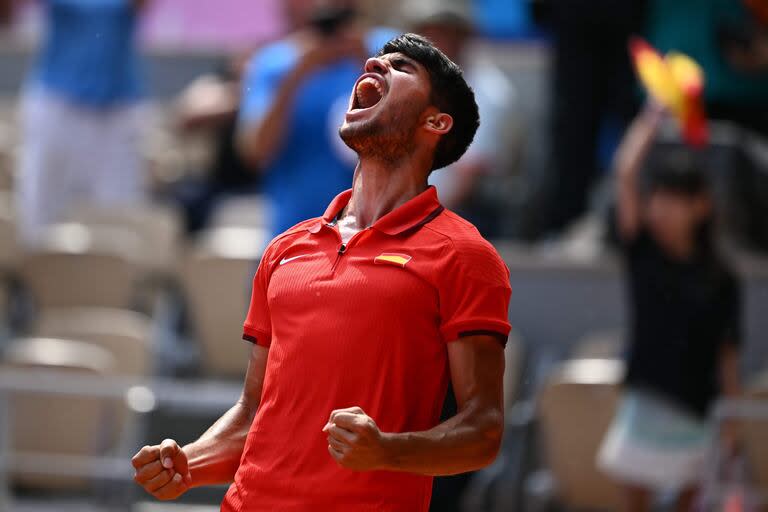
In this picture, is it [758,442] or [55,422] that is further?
[55,422]

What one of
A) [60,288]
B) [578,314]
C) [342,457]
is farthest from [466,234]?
[60,288]

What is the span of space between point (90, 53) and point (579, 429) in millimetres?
3464

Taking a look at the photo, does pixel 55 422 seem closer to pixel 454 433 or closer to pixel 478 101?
pixel 478 101

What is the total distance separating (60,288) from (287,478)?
5.12 meters

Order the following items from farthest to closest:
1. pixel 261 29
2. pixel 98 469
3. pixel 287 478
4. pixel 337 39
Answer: pixel 261 29 < pixel 98 469 < pixel 337 39 < pixel 287 478

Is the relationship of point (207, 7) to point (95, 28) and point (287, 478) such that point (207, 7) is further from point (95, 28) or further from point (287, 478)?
point (287, 478)

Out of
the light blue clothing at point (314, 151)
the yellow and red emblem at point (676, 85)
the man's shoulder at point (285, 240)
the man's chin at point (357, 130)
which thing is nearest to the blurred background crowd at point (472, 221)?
the light blue clothing at point (314, 151)

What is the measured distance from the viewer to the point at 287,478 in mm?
1893

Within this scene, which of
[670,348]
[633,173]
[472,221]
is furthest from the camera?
[472,221]

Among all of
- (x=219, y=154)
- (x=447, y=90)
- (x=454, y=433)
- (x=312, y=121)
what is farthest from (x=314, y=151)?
(x=219, y=154)

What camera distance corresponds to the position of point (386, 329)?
1.85 meters

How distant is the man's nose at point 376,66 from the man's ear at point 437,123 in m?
0.09

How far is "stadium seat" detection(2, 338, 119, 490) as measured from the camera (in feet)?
18.3

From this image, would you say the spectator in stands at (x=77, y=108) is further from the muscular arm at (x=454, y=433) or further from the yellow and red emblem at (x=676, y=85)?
the muscular arm at (x=454, y=433)
